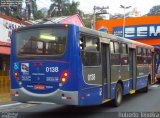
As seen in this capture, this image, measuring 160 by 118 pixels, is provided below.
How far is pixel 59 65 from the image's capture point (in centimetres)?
1013

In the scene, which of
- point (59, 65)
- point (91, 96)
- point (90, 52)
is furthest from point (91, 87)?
point (59, 65)

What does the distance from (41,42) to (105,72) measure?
2.83 m

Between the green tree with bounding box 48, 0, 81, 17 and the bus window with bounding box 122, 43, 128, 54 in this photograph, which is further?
the green tree with bounding box 48, 0, 81, 17

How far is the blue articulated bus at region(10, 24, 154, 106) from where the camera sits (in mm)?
10031

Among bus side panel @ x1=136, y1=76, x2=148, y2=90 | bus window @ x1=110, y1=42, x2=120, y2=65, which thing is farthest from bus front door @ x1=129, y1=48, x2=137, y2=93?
bus window @ x1=110, y1=42, x2=120, y2=65

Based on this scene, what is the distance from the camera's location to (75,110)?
12.5 metres

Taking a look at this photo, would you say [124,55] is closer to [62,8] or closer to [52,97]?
[52,97]

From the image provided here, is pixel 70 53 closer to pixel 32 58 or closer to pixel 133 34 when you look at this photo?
pixel 32 58

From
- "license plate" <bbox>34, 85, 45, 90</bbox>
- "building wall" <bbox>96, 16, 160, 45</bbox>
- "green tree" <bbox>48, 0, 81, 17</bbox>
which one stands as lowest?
"license plate" <bbox>34, 85, 45, 90</bbox>

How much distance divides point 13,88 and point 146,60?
33.0 feet

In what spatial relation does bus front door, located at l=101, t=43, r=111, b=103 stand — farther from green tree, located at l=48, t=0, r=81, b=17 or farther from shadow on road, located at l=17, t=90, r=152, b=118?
green tree, located at l=48, t=0, r=81, b=17

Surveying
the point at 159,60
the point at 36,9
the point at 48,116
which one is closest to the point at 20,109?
the point at 48,116

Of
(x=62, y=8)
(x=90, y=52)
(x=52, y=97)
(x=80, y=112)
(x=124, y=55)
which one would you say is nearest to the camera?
(x=52, y=97)

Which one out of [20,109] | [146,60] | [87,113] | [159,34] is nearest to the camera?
[87,113]
